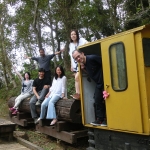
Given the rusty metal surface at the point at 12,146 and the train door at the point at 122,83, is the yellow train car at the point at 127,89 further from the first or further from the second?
the rusty metal surface at the point at 12,146

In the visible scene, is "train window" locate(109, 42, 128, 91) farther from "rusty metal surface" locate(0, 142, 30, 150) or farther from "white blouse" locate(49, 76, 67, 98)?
"rusty metal surface" locate(0, 142, 30, 150)

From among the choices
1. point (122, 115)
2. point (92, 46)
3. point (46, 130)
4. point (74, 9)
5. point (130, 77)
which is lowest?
point (46, 130)

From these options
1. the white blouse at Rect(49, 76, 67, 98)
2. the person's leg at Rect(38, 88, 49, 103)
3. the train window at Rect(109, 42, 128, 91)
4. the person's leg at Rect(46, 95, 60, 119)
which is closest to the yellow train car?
the train window at Rect(109, 42, 128, 91)

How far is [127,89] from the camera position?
441 centimetres

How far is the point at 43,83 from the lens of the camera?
8.12 m

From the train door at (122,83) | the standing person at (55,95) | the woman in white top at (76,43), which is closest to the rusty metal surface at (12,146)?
the standing person at (55,95)

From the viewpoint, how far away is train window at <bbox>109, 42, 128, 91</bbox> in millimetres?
4500

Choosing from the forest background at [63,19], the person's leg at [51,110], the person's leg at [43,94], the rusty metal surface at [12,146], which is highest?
the forest background at [63,19]

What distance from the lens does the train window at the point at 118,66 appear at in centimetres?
450

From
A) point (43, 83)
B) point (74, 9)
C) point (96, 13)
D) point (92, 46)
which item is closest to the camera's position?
point (92, 46)

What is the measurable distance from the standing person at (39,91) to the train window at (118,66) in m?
3.44

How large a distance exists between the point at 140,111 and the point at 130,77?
62 centimetres

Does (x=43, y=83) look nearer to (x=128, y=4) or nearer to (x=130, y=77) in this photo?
(x=130, y=77)

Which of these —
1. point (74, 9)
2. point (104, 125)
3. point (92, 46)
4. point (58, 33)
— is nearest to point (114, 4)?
point (74, 9)
